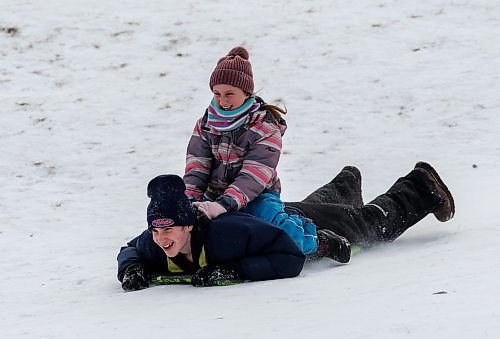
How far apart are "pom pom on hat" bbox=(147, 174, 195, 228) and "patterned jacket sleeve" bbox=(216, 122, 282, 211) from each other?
1.04 ft

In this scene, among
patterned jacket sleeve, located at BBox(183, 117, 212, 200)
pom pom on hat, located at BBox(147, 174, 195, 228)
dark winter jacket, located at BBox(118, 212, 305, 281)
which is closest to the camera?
pom pom on hat, located at BBox(147, 174, 195, 228)

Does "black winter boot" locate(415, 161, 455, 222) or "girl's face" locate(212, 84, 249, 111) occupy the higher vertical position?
"girl's face" locate(212, 84, 249, 111)

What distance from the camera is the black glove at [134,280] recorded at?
14.4 ft

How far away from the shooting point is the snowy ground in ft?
11.4

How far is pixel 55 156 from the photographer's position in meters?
7.63

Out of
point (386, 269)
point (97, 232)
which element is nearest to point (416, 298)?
point (386, 269)

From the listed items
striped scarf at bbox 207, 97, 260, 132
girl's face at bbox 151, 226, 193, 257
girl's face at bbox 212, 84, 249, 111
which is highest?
girl's face at bbox 212, 84, 249, 111

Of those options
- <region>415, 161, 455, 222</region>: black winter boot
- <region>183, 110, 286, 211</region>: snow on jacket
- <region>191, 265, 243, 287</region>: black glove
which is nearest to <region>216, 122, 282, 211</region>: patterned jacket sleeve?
<region>183, 110, 286, 211</region>: snow on jacket

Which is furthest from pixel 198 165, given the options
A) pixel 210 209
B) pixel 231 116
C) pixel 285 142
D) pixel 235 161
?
pixel 285 142

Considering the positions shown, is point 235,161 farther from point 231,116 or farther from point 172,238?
point 172,238

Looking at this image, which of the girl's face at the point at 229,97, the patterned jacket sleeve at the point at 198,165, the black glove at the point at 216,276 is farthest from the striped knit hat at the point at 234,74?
the black glove at the point at 216,276

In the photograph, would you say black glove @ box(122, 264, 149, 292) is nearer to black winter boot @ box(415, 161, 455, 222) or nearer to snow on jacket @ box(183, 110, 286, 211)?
snow on jacket @ box(183, 110, 286, 211)

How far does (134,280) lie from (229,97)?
3.66 feet

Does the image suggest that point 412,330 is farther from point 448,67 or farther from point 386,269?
point 448,67
